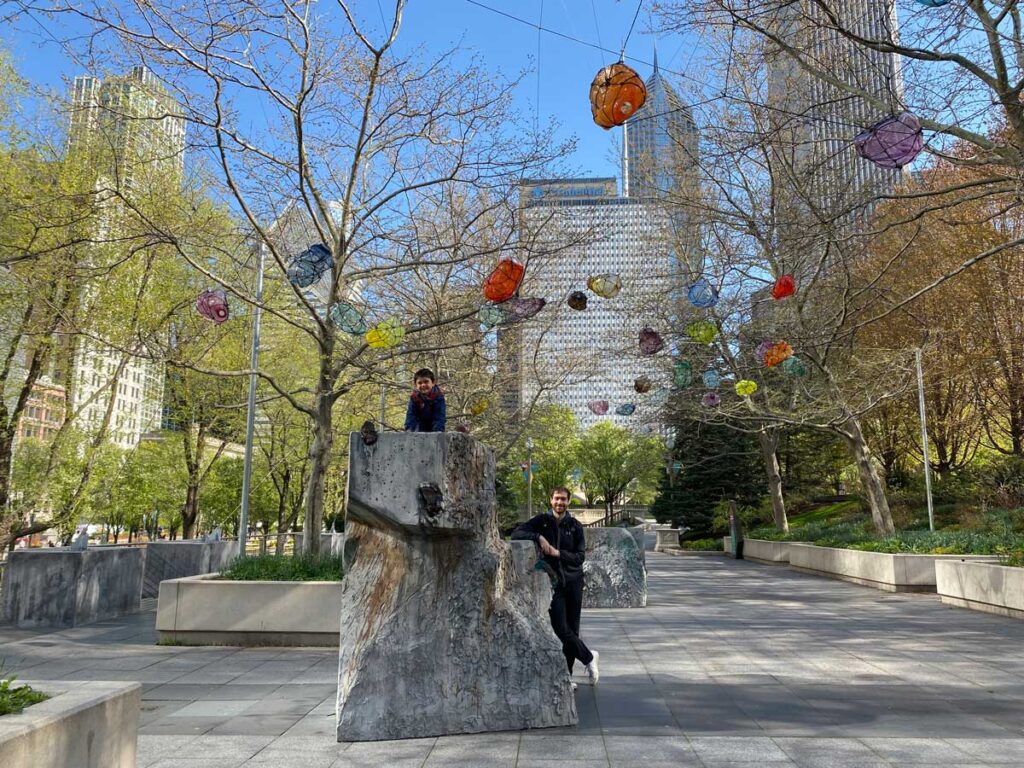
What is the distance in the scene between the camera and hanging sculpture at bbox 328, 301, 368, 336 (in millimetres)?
11508

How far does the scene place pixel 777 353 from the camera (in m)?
15.3

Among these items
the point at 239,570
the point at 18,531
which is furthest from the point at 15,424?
the point at 239,570

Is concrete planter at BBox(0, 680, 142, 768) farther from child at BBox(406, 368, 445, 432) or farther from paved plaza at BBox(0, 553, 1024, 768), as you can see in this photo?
child at BBox(406, 368, 445, 432)

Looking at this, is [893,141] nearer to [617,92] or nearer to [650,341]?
[617,92]

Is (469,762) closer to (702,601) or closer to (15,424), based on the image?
(702,601)

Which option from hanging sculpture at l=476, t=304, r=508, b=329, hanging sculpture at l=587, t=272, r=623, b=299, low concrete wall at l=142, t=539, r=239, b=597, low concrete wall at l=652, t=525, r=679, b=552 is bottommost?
low concrete wall at l=652, t=525, r=679, b=552

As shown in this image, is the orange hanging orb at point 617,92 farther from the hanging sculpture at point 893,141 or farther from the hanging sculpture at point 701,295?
the hanging sculpture at point 701,295

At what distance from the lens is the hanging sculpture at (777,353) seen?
1511cm

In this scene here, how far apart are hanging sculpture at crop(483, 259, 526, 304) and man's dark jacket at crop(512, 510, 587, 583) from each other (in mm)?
5256

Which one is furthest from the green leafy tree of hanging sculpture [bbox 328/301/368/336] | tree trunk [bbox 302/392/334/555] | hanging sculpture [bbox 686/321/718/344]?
hanging sculpture [bbox 328/301/368/336]

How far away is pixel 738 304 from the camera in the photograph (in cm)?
2012

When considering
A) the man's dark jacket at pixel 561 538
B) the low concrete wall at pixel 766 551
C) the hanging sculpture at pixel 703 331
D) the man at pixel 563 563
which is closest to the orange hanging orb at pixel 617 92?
the man at pixel 563 563

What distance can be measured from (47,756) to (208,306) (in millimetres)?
9533

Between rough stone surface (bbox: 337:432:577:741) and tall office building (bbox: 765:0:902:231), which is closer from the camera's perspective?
rough stone surface (bbox: 337:432:577:741)
